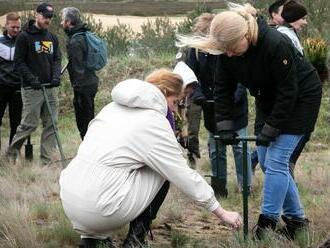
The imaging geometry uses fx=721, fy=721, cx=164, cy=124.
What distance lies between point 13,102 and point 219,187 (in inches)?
144

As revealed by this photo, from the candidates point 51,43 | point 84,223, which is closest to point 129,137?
point 84,223

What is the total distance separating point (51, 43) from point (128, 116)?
4.39m

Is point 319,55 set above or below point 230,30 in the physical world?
below

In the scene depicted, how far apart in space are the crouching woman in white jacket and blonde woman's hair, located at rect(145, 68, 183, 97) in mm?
84

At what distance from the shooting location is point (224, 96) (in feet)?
16.8

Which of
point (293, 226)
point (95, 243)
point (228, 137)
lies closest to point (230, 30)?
point (228, 137)

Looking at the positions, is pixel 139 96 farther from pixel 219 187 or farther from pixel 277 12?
pixel 219 187

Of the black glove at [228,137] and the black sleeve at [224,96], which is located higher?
the black sleeve at [224,96]

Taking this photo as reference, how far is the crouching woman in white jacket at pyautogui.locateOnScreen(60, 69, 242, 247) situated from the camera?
419cm

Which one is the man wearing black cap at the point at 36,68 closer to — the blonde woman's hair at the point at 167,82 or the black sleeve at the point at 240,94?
the black sleeve at the point at 240,94

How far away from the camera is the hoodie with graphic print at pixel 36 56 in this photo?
8.12 meters

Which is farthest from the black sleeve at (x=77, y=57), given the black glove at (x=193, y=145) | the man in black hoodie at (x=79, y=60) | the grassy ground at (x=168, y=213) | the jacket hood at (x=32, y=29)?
the black glove at (x=193, y=145)

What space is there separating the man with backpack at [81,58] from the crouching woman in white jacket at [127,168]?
4.16m

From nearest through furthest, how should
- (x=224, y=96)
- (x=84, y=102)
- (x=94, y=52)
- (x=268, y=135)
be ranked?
(x=268, y=135)
(x=224, y=96)
(x=94, y=52)
(x=84, y=102)
